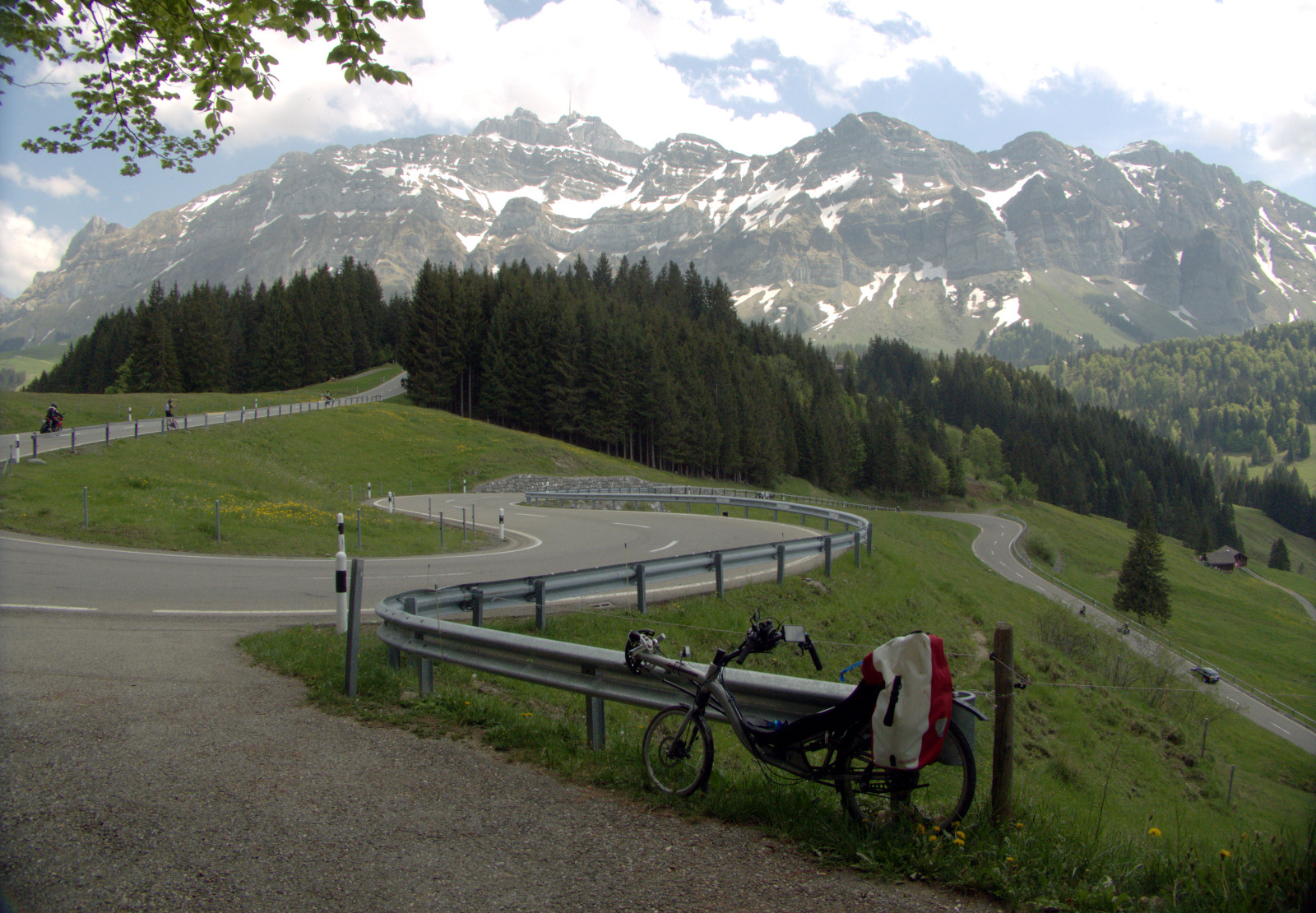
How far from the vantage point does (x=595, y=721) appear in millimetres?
5734

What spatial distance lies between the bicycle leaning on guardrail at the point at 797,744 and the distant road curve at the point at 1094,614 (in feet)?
111

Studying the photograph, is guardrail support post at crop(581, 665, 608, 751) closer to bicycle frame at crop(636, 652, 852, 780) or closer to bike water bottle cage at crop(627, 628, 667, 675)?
bike water bottle cage at crop(627, 628, 667, 675)

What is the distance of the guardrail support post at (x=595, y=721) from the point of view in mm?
5656

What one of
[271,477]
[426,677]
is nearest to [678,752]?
[426,677]

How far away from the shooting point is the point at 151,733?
550 centimetres

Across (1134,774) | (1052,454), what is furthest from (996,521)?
(1134,774)

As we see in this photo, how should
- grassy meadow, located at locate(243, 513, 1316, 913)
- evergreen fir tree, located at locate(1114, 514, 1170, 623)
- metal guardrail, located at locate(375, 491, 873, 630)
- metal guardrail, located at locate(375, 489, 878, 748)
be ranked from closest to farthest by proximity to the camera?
grassy meadow, located at locate(243, 513, 1316, 913), metal guardrail, located at locate(375, 489, 878, 748), metal guardrail, located at locate(375, 491, 873, 630), evergreen fir tree, located at locate(1114, 514, 1170, 623)

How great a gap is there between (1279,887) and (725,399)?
2942 inches

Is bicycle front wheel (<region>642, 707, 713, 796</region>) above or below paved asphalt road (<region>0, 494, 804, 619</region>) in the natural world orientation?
above

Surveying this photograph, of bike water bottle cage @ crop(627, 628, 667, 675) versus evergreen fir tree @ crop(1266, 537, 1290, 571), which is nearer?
bike water bottle cage @ crop(627, 628, 667, 675)

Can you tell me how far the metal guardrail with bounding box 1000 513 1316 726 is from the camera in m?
34.7

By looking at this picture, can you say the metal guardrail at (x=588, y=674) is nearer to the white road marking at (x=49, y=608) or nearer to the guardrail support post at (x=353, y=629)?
the guardrail support post at (x=353, y=629)

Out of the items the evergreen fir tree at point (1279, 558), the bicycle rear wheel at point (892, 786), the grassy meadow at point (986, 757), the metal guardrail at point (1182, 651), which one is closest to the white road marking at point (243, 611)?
the grassy meadow at point (986, 757)

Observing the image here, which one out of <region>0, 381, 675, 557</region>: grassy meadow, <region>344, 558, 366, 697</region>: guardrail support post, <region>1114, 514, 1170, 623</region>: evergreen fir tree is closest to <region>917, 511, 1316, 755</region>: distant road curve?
<region>1114, 514, 1170, 623</region>: evergreen fir tree
